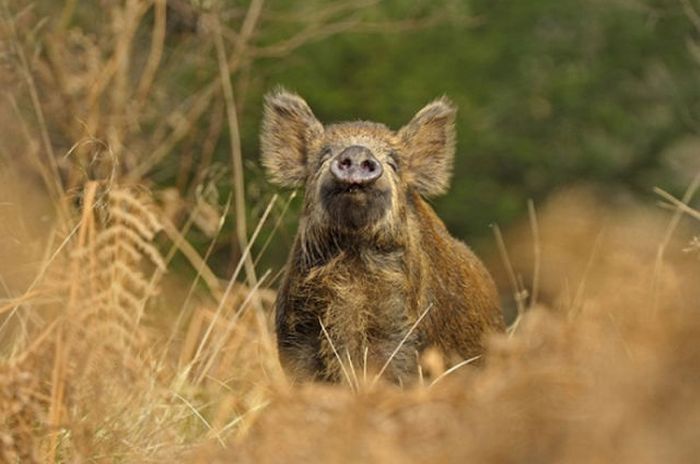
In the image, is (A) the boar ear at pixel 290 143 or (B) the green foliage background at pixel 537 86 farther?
(B) the green foliage background at pixel 537 86

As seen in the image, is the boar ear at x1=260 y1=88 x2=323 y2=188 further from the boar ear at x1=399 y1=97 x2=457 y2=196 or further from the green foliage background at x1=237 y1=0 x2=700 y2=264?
the green foliage background at x1=237 y1=0 x2=700 y2=264

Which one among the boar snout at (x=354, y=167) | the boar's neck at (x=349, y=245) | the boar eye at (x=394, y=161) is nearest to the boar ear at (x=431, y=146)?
the boar eye at (x=394, y=161)

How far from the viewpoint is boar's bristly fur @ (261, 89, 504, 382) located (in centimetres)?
752

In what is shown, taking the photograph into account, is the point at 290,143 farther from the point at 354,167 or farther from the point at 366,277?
the point at 354,167

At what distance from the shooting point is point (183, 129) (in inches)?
481

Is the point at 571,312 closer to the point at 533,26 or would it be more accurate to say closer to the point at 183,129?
the point at 183,129

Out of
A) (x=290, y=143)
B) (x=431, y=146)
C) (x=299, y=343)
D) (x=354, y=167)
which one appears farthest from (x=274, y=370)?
(x=431, y=146)

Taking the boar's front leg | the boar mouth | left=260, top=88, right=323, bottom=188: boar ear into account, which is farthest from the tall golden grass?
the boar mouth

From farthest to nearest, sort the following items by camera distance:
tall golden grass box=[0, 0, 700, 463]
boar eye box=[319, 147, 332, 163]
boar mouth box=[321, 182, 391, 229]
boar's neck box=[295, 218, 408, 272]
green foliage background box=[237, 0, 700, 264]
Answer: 1. green foliage background box=[237, 0, 700, 264]
2. boar eye box=[319, 147, 332, 163]
3. boar's neck box=[295, 218, 408, 272]
4. boar mouth box=[321, 182, 391, 229]
5. tall golden grass box=[0, 0, 700, 463]

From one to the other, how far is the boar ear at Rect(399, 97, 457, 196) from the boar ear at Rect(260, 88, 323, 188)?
412 mm

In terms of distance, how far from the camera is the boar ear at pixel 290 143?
840 cm

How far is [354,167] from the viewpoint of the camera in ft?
24.2

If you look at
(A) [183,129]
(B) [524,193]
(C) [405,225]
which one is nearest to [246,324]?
(C) [405,225]

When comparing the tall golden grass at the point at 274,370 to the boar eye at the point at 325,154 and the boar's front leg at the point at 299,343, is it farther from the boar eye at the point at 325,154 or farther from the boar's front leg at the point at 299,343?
the boar eye at the point at 325,154
